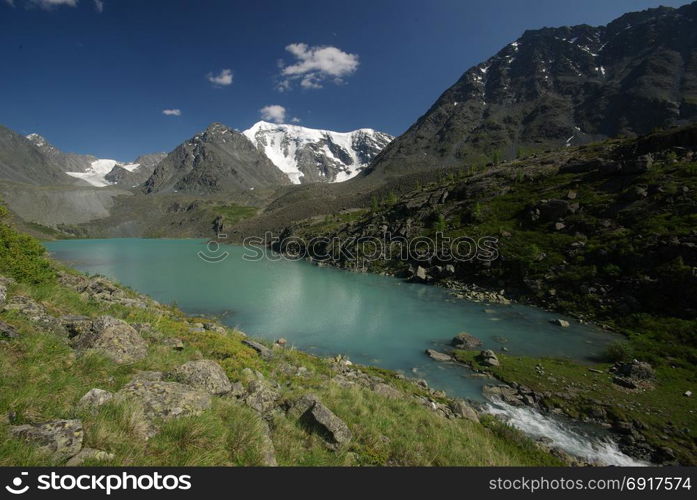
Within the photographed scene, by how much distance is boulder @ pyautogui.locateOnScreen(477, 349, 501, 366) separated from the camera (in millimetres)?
23734

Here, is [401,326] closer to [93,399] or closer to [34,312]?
[34,312]

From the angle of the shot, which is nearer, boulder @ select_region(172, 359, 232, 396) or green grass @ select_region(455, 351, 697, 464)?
boulder @ select_region(172, 359, 232, 396)

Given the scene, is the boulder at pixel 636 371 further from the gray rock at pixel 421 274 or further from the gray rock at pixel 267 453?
the gray rock at pixel 421 274

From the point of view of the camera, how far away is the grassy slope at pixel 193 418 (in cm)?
549

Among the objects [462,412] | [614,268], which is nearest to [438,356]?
[462,412]

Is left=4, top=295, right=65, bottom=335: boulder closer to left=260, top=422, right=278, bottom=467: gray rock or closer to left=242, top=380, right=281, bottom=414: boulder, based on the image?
left=242, top=380, right=281, bottom=414: boulder

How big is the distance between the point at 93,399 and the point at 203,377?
3551mm

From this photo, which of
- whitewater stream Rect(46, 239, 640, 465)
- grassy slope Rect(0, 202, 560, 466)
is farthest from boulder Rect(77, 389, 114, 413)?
whitewater stream Rect(46, 239, 640, 465)

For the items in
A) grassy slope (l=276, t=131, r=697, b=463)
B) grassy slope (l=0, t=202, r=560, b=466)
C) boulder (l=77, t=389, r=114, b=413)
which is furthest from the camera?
grassy slope (l=276, t=131, r=697, b=463)

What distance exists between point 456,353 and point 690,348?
18.7 meters

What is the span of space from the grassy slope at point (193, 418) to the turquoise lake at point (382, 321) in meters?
10.6

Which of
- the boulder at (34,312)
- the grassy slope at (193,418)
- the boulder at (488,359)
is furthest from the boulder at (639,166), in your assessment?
the boulder at (34,312)

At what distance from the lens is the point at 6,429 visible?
477 centimetres

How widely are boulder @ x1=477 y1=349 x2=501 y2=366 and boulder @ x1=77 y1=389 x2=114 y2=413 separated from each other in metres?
24.1
